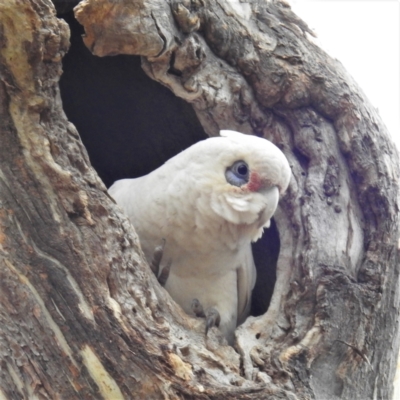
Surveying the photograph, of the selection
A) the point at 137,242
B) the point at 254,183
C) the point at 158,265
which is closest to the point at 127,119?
the point at 158,265

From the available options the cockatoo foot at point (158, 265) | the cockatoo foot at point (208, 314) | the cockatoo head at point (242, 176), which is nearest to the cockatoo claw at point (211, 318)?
the cockatoo foot at point (208, 314)

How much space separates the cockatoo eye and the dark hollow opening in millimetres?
473

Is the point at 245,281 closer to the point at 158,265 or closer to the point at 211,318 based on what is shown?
the point at 158,265

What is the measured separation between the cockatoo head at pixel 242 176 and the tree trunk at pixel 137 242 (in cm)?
20

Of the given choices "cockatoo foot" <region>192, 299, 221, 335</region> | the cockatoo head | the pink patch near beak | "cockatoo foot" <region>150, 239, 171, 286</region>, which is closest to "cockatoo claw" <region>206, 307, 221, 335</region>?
"cockatoo foot" <region>192, 299, 221, 335</region>

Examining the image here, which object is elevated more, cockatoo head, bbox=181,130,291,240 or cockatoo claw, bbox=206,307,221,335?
cockatoo head, bbox=181,130,291,240

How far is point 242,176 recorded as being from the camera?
6.70 ft

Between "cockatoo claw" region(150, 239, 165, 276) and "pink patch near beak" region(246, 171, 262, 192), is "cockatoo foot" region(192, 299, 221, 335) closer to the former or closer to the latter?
"cockatoo claw" region(150, 239, 165, 276)

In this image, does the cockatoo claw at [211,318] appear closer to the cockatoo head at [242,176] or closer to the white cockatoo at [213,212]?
the white cockatoo at [213,212]

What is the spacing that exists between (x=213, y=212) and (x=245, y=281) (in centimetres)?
47

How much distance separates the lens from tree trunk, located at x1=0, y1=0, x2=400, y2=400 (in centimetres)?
155

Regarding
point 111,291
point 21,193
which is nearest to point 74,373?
point 111,291

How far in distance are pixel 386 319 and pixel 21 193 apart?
1282mm

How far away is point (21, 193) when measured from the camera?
5.20 ft
